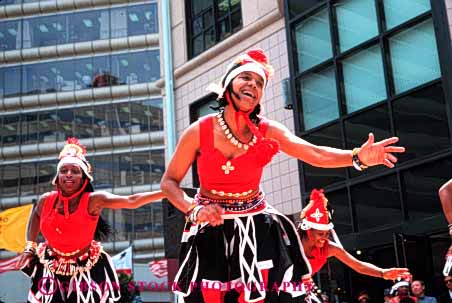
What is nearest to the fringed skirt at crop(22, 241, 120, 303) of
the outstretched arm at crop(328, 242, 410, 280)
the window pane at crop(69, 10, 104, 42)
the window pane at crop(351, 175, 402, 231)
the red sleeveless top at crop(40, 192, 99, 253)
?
the red sleeveless top at crop(40, 192, 99, 253)

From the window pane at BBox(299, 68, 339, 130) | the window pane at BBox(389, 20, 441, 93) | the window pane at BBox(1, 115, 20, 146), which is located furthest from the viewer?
the window pane at BBox(1, 115, 20, 146)

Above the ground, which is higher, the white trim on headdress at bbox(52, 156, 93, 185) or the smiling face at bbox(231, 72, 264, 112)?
the white trim on headdress at bbox(52, 156, 93, 185)

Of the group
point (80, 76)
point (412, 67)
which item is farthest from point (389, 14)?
point (80, 76)

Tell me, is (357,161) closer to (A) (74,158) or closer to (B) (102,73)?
(A) (74,158)

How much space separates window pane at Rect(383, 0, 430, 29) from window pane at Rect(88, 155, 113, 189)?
27.4 meters

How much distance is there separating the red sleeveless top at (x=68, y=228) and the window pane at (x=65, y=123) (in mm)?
34248

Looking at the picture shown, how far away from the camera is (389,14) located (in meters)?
12.2

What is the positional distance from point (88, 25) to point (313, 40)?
1111 inches

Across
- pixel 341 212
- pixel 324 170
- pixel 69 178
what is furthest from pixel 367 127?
pixel 69 178

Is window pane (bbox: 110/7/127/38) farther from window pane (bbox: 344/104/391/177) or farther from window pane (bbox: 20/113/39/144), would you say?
window pane (bbox: 344/104/391/177)

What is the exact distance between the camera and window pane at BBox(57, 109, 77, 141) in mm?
38969

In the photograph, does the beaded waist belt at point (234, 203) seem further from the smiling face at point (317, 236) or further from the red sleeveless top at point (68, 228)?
the red sleeveless top at point (68, 228)

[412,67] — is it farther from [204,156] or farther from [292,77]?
[204,156]

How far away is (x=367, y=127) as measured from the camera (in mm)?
12367
